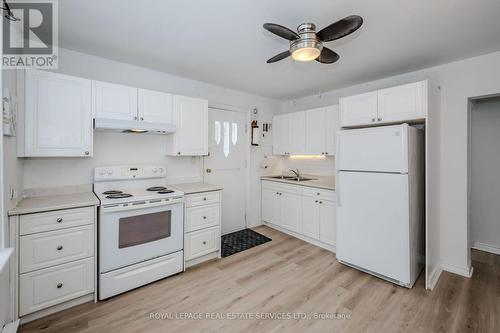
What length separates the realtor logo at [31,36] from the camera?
174cm

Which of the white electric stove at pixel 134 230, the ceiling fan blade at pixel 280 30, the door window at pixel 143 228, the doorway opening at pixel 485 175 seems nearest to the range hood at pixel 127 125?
the white electric stove at pixel 134 230

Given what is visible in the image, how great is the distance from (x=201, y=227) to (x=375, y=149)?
226 cm

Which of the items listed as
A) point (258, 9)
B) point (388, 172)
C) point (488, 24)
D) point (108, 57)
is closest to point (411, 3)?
point (488, 24)

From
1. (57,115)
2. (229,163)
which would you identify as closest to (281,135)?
(229,163)

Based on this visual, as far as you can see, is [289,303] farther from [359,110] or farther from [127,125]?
[127,125]

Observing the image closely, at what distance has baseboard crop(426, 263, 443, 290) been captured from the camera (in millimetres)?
2339

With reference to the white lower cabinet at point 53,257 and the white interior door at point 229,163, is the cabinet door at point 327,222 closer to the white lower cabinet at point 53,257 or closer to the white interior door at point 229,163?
the white interior door at point 229,163

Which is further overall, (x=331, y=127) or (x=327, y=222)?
(x=331, y=127)

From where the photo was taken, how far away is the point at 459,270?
8.54 ft

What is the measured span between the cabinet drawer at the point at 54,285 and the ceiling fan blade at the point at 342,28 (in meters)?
2.75

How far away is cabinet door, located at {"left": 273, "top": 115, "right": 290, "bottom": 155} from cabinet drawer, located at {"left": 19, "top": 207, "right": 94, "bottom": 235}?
3129mm

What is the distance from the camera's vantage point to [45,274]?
1.87 meters

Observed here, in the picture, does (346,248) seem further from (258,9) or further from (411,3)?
(258,9)

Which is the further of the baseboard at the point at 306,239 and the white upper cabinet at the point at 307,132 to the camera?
the white upper cabinet at the point at 307,132
